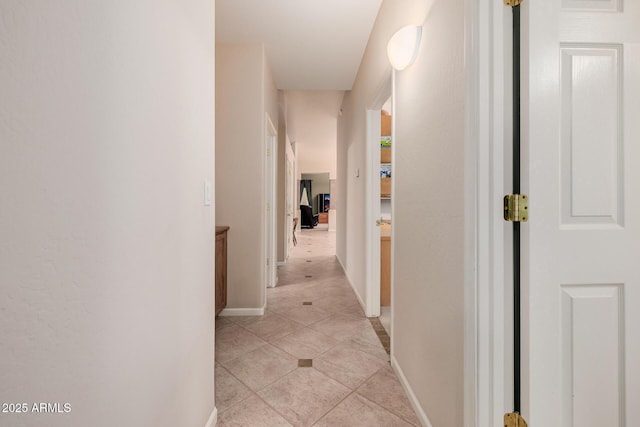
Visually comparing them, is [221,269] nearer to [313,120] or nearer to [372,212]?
[372,212]

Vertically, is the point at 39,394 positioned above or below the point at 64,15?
below

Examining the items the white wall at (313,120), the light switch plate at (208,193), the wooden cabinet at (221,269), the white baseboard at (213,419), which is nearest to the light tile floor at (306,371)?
the white baseboard at (213,419)

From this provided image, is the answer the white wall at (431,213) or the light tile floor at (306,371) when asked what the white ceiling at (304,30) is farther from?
the light tile floor at (306,371)

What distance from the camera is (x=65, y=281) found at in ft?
1.93

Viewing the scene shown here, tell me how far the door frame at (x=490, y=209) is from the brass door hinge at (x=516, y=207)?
25mm

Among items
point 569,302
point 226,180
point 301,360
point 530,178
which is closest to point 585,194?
point 530,178

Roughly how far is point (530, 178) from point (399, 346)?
1333 millimetres

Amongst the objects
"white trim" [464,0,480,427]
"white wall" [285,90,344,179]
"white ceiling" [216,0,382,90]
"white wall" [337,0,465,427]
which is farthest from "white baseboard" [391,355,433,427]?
"white wall" [285,90,344,179]

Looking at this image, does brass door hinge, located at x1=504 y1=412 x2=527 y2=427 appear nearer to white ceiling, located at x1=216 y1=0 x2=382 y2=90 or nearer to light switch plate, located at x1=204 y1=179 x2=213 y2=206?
light switch plate, located at x1=204 y1=179 x2=213 y2=206

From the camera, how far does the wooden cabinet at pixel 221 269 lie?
2.62m

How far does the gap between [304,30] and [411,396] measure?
3015 millimetres

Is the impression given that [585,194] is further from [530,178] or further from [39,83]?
[39,83]

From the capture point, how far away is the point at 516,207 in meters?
1.00

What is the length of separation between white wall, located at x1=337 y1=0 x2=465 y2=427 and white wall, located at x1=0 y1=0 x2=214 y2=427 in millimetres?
1085
